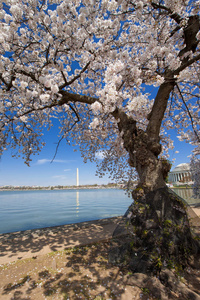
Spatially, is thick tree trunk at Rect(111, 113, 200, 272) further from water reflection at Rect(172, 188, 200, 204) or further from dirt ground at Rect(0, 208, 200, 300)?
water reflection at Rect(172, 188, 200, 204)

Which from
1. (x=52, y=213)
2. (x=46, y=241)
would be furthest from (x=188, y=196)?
(x=46, y=241)

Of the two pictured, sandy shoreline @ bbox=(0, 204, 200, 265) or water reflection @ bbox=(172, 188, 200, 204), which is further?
water reflection @ bbox=(172, 188, 200, 204)

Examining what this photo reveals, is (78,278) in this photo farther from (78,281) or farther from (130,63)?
(130,63)

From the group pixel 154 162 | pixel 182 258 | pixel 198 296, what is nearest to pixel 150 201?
pixel 154 162

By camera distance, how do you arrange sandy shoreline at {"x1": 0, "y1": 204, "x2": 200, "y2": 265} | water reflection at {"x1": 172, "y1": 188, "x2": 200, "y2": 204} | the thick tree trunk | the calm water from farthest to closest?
water reflection at {"x1": 172, "y1": 188, "x2": 200, "y2": 204}
the calm water
sandy shoreline at {"x1": 0, "y1": 204, "x2": 200, "y2": 265}
the thick tree trunk

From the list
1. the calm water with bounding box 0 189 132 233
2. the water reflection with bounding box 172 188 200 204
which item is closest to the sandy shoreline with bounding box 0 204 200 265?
the calm water with bounding box 0 189 132 233

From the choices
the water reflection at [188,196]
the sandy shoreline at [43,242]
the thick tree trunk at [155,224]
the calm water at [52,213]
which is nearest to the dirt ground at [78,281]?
the thick tree trunk at [155,224]

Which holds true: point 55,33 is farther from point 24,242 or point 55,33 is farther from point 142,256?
point 24,242

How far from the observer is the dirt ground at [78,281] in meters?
2.88

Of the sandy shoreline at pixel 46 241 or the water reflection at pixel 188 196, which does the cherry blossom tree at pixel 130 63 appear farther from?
the water reflection at pixel 188 196

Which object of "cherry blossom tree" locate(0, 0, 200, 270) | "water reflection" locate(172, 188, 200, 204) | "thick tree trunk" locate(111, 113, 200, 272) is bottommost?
"water reflection" locate(172, 188, 200, 204)

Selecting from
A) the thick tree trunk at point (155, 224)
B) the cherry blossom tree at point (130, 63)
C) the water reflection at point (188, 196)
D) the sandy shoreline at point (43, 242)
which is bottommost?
the water reflection at point (188, 196)

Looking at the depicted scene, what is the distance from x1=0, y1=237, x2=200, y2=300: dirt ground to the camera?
288 centimetres

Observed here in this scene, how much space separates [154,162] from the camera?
4.54 meters
